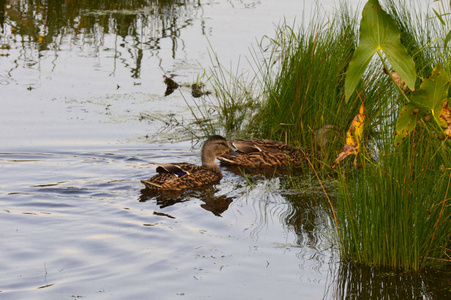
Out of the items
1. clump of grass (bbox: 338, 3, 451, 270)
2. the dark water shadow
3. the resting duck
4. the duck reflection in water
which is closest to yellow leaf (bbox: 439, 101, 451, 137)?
clump of grass (bbox: 338, 3, 451, 270)

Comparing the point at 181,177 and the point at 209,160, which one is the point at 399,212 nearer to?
the point at 181,177

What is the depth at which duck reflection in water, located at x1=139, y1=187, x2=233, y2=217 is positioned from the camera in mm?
7689

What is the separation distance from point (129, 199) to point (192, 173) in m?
0.96

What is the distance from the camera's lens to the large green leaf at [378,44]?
14.8ft

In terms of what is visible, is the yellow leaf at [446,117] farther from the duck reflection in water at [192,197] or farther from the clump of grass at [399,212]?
the duck reflection in water at [192,197]

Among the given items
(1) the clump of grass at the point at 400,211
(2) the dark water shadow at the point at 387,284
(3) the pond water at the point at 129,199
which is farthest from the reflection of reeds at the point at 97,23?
(2) the dark water shadow at the point at 387,284

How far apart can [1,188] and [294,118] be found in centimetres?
349

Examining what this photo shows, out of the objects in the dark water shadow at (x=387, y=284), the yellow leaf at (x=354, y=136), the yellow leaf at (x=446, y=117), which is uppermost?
the yellow leaf at (x=446, y=117)

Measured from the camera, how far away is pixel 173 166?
27.2 feet

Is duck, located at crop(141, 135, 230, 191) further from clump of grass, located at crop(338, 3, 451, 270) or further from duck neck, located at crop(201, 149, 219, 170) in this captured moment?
clump of grass, located at crop(338, 3, 451, 270)

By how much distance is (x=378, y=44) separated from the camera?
180 inches

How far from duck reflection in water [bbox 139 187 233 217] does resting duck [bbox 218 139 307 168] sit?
37.7 inches

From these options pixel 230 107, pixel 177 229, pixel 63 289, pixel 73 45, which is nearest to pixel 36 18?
pixel 73 45

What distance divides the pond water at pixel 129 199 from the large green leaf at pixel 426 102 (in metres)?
1.25
